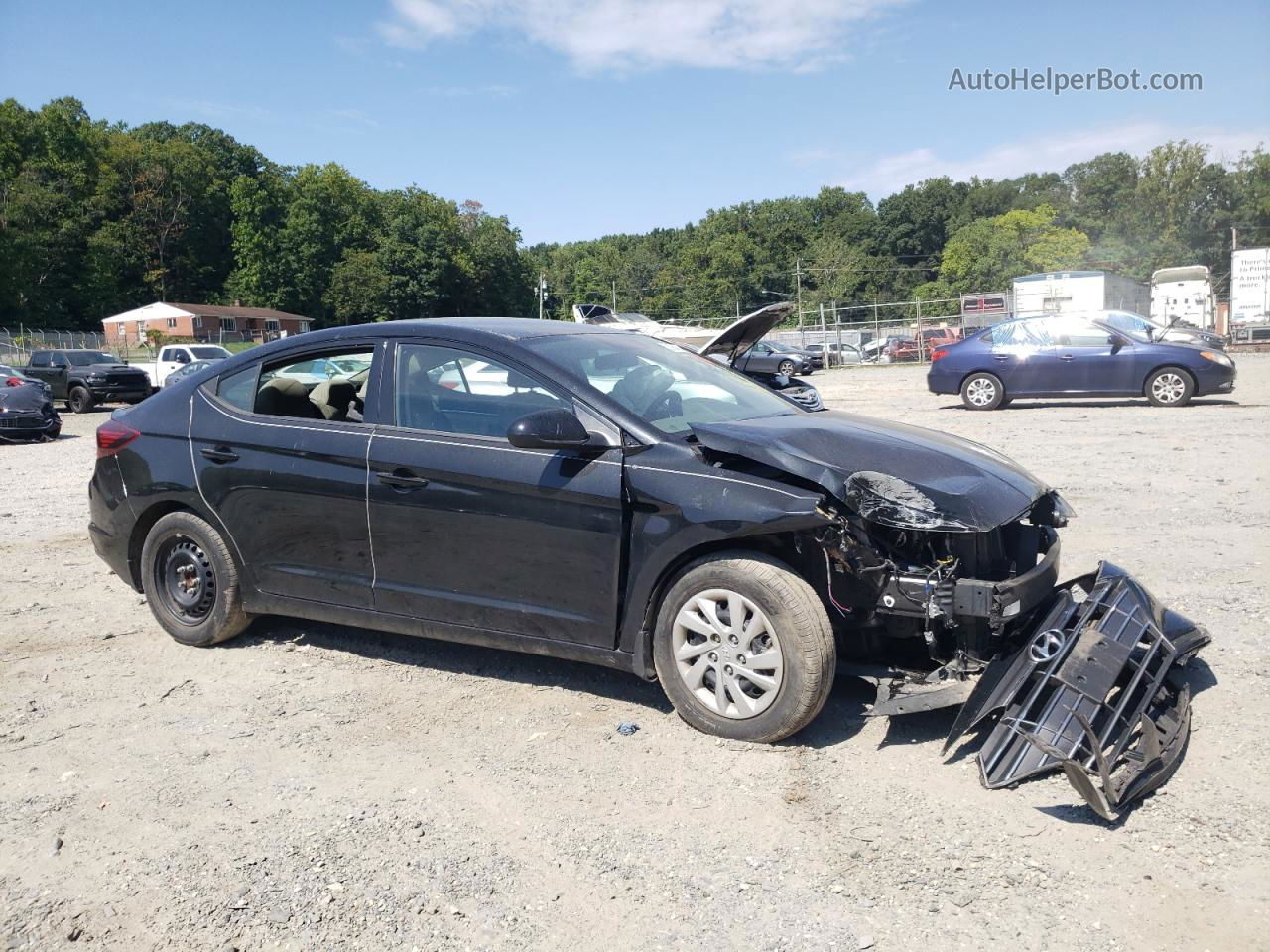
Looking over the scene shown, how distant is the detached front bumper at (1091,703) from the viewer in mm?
3287

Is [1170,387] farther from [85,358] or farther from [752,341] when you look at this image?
[85,358]

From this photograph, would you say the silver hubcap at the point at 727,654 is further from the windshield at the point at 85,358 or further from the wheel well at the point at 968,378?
the windshield at the point at 85,358

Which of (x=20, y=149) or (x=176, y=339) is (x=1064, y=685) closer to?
(x=176, y=339)

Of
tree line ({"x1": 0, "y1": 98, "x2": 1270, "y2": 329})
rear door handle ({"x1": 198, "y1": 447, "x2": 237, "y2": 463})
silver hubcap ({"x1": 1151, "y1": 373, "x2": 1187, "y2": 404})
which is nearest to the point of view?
rear door handle ({"x1": 198, "y1": 447, "x2": 237, "y2": 463})

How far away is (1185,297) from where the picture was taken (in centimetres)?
3584

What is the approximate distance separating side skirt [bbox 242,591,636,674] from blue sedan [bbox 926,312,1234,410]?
44.9 feet

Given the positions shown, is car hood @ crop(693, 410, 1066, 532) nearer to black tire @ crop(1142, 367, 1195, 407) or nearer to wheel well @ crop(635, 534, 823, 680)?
wheel well @ crop(635, 534, 823, 680)

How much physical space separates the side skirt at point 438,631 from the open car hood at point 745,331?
132 inches

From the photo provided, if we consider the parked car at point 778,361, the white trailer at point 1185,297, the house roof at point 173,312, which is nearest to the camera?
the parked car at point 778,361

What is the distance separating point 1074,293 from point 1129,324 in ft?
71.1

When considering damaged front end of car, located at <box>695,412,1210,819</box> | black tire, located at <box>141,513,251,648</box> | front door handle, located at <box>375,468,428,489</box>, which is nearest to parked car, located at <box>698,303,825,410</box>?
damaged front end of car, located at <box>695,412,1210,819</box>

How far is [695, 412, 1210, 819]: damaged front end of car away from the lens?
3.40 metres

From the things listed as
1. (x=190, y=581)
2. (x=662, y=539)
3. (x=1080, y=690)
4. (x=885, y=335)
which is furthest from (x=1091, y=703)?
(x=885, y=335)

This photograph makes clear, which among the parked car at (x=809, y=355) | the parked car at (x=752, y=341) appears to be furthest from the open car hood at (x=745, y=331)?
the parked car at (x=809, y=355)
